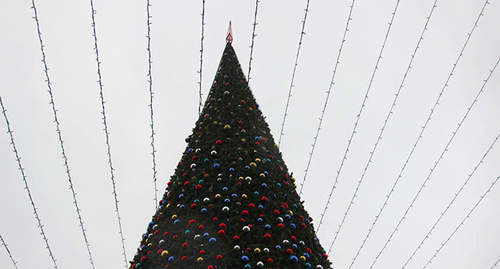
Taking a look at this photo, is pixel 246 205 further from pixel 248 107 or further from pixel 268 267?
pixel 248 107

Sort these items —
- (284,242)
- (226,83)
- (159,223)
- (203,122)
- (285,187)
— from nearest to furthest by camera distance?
(284,242), (159,223), (285,187), (203,122), (226,83)

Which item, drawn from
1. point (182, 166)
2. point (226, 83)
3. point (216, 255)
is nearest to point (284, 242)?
point (216, 255)

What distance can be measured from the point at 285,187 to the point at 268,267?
1370 millimetres

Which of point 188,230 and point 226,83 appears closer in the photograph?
point 188,230

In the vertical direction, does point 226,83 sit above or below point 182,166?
above

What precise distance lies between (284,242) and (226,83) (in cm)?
301

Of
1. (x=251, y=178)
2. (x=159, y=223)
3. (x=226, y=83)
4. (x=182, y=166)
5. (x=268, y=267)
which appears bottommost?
(x=268, y=267)

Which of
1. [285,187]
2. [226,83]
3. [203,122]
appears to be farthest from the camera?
[226,83]

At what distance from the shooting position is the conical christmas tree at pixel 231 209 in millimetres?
4941

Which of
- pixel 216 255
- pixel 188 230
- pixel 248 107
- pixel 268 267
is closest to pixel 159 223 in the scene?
pixel 188 230

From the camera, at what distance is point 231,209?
5.33 m

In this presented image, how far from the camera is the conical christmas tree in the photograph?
4.94 metres

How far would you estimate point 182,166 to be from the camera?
6.22m

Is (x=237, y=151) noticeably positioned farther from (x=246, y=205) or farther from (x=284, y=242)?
(x=284, y=242)
